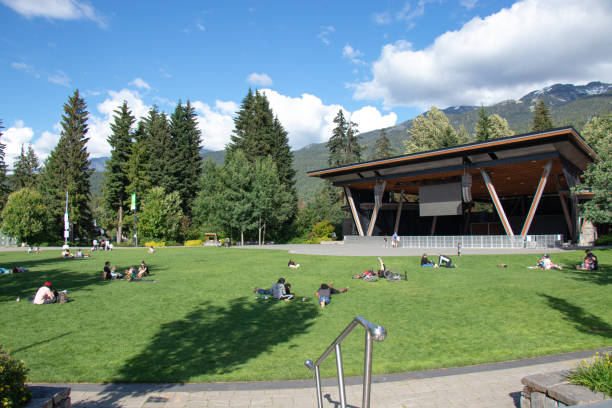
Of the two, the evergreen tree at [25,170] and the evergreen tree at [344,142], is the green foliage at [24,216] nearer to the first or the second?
the evergreen tree at [25,170]

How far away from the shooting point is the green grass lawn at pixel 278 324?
681 cm

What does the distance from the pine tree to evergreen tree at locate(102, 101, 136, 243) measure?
46821 millimetres

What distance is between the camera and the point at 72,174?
52.6 metres

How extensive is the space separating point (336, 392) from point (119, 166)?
186 ft

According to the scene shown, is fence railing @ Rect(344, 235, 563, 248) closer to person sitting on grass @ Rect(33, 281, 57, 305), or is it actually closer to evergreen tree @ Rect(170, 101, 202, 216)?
person sitting on grass @ Rect(33, 281, 57, 305)

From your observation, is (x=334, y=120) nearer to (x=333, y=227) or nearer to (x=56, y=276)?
(x=333, y=227)

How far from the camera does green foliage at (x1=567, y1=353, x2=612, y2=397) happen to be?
3.96m

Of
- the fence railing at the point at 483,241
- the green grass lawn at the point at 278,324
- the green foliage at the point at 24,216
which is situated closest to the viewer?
the green grass lawn at the point at 278,324

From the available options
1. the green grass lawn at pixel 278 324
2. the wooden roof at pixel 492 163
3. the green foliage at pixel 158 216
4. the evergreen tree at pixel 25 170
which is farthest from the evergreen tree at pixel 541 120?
the evergreen tree at pixel 25 170

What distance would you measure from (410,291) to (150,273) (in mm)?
12776

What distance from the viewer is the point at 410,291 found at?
1352 cm

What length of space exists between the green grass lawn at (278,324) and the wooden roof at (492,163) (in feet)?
52.3

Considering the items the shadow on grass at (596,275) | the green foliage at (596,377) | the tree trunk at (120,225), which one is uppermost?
the tree trunk at (120,225)

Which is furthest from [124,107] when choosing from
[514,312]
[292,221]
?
[514,312]
